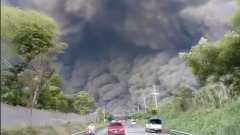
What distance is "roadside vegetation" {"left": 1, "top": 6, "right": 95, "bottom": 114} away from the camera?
15.6 metres

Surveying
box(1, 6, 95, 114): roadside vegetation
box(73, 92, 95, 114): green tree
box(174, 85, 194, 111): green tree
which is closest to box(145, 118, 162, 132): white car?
box(1, 6, 95, 114): roadside vegetation

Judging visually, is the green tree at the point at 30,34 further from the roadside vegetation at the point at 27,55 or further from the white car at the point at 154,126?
the white car at the point at 154,126

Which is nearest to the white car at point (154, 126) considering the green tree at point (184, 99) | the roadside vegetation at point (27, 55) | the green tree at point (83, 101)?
the roadside vegetation at point (27, 55)

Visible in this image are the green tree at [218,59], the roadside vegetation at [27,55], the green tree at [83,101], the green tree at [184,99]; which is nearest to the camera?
the roadside vegetation at [27,55]

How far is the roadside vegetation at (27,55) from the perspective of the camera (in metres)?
15.6

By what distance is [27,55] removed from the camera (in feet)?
101

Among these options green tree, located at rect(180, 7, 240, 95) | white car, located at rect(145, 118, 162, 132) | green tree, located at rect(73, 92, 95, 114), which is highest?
green tree, located at rect(73, 92, 95, 114)

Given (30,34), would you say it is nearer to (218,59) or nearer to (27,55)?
(27,55)

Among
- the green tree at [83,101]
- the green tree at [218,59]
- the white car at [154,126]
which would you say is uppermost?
the green tree at [83,101]

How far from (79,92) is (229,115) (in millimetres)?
99756

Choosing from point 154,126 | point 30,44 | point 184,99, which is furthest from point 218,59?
point 184,99

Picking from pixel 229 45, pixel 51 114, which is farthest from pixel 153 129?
pixel 229 45

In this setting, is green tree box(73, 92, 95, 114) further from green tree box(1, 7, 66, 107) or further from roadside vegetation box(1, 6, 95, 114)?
green tree box(1, 7, 66, 107)

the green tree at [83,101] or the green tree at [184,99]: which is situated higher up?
the green tree at [83,101]
